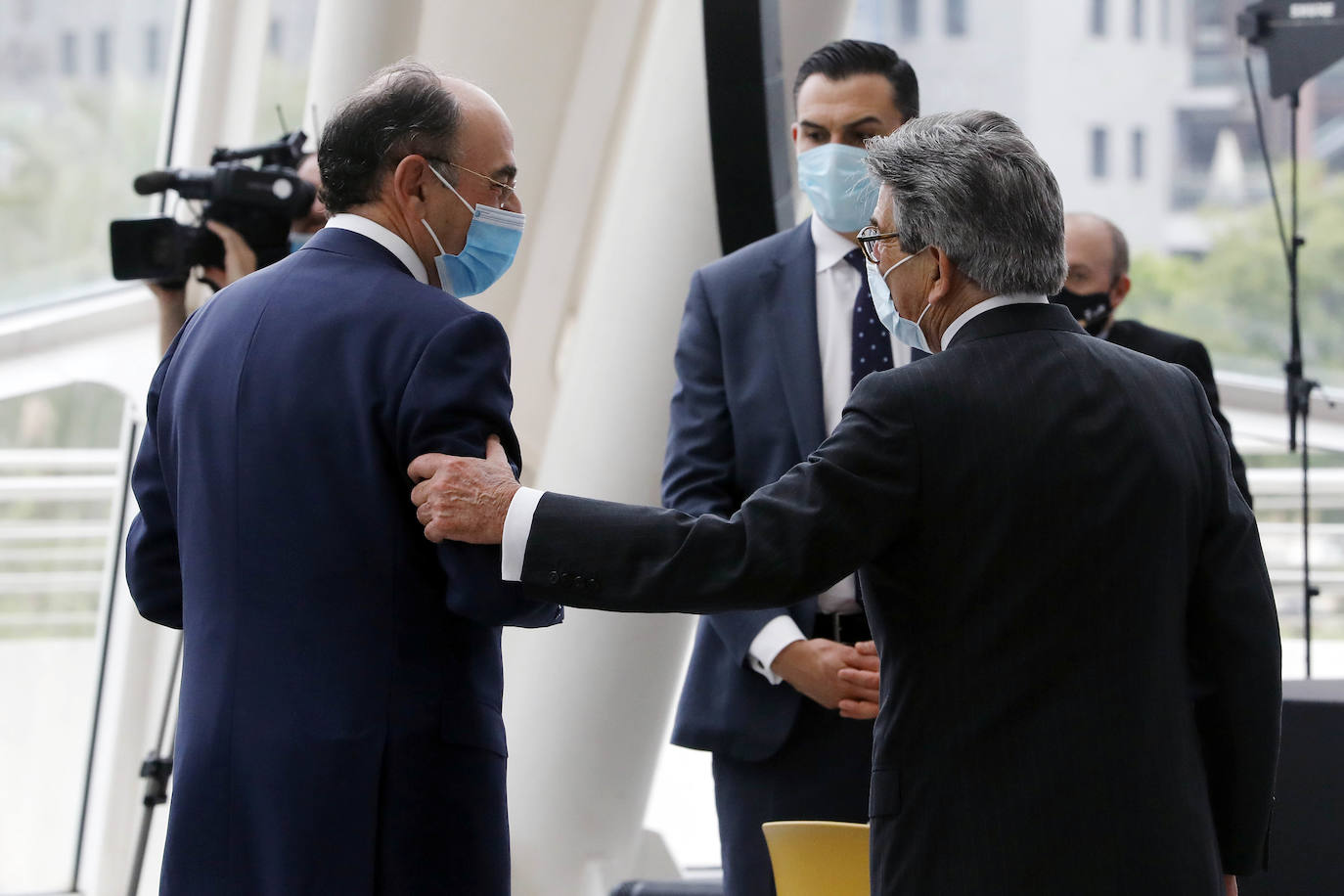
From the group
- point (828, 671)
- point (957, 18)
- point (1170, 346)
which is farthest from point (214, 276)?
point (957, 18)

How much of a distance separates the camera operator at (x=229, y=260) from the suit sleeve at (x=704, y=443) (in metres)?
1.00

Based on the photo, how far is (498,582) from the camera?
1.64 m

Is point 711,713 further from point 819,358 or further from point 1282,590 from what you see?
point 1282,590

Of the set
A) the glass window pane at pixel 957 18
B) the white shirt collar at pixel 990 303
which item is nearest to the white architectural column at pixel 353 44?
the white shirt collar at pixel 990 303

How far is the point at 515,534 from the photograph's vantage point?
1656 mm

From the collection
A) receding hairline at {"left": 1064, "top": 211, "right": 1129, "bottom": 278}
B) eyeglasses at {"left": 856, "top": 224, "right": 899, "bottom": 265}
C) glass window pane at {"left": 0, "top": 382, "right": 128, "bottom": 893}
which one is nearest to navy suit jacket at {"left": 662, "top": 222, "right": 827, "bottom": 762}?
eyeglasses at {"left": 856, "top": 224, "right": 899, "bottom": 265}

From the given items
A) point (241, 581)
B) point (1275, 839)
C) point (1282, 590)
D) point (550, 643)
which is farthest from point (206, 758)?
point (1282, 590)

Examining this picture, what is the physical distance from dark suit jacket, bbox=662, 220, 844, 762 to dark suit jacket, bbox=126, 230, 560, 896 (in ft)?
2.06

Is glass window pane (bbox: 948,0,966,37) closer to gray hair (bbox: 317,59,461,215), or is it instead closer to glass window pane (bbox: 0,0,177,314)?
glass window pane (bbox: 0,0,177,314)

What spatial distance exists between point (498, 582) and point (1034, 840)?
65 cm

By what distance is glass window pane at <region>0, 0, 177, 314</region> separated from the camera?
433 centimetres

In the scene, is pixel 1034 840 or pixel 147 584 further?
pixel 147 584

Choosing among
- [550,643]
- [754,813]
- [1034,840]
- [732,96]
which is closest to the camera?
[1034,840]

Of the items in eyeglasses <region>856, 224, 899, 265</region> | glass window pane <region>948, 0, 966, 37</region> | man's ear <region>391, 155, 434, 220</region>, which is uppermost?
glass window pane <region>948, 0, 966, 37</region>
